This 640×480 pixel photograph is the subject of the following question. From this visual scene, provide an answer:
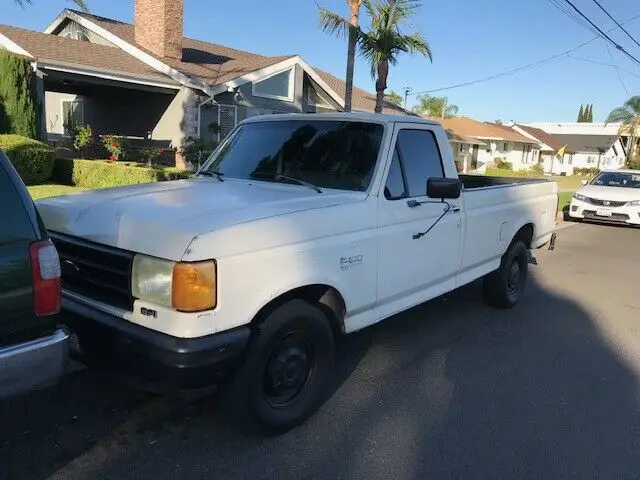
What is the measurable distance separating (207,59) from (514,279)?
19823 mm

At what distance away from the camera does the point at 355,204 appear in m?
3.66

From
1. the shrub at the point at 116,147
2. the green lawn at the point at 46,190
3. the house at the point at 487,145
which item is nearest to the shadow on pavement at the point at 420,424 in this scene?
the green lawn at the point at 46,190

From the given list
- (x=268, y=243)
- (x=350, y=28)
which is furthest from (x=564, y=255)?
(x=350, y=28)

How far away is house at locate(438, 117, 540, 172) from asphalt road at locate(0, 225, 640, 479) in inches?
1564

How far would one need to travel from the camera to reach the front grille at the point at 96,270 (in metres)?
3.00

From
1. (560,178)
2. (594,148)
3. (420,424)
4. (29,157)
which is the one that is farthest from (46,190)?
(594,148)

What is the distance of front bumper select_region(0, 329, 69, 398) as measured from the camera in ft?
7.93

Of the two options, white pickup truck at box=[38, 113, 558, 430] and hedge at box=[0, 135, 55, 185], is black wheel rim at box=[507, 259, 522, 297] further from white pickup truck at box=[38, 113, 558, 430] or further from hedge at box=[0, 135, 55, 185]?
hedge at box=[0, 135, 55, 185]

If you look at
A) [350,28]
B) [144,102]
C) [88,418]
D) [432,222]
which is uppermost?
[350,28]

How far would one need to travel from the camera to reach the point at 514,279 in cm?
625

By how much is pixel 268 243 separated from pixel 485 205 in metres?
2.93

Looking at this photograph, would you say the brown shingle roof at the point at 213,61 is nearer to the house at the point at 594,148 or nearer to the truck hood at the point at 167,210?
the truck hood at the point at 167,210

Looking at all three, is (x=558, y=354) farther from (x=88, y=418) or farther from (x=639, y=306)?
(x=88, y=418)

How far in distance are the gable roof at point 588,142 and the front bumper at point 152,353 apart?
7175 centimetres
